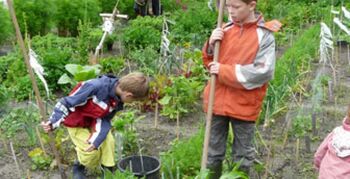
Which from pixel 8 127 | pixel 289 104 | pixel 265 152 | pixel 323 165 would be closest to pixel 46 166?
pixel 8 127

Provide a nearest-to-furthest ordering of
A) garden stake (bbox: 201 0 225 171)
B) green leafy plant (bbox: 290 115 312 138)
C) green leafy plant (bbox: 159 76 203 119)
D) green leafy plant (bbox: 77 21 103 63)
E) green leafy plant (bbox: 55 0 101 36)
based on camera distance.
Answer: garden stake (bbox: 201 0 225 171) → green leafy plant (bbox: 290 115 312 138) → green leafy plant (bbox: 159 76 203 119) → green leafy plant (bbox: 77 21 103 63) → green leafy plant (bbox: 55 0 101 36)

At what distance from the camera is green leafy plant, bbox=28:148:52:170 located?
4.25m

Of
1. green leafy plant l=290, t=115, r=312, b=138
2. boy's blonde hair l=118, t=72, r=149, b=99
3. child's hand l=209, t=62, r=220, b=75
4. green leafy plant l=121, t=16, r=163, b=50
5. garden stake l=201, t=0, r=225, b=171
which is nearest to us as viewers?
garden stake l=201, t=0, r=225, b=171

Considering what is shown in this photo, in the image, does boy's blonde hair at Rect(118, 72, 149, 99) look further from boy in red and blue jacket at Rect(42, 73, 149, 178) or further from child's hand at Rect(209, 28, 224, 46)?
child's hand at Rect(209, 28, 224, 46)

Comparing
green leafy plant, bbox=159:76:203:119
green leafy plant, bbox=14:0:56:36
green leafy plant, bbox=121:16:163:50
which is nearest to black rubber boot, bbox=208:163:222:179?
green leafy plant, bbox=159:76:203:119

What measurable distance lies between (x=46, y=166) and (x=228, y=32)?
1847 millimetres

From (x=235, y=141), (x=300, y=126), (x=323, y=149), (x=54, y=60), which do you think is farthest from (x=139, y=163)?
(x=54, y=60)

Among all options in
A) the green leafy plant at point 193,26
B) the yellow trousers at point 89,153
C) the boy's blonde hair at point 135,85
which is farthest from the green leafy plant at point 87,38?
the boy's blonde hair at point 135,85

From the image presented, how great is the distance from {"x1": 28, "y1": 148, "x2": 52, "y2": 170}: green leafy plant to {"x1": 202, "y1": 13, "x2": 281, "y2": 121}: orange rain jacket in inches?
60.5

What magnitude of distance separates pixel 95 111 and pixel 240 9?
1.15 meters

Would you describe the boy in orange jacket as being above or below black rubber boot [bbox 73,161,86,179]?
above

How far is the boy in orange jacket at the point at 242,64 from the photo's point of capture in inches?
127

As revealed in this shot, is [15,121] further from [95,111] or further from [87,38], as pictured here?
[87,38]

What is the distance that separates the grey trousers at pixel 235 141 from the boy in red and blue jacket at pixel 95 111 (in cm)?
52
